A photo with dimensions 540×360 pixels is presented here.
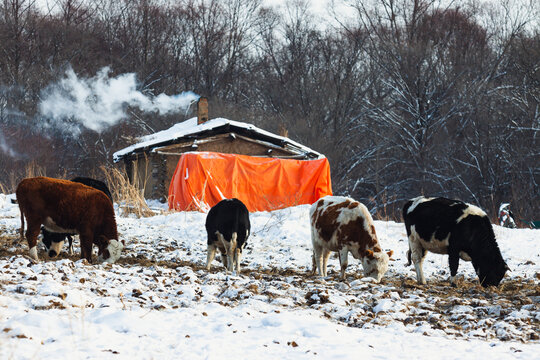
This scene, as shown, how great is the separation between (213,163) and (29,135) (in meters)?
28.6

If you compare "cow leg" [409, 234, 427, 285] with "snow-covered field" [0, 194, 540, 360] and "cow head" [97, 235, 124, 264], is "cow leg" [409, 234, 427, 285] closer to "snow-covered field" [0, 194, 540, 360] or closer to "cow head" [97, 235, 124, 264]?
"snow-covered field" [0, 194, 540, 360]

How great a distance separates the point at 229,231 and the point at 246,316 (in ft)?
14.0

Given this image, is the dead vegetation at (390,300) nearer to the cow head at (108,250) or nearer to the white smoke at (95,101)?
the cow head at (108,250)

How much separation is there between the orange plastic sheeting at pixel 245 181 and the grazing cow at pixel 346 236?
943 cm

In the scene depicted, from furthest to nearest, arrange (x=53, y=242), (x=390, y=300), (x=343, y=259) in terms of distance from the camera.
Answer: (x=53, y=242)
(x=343, y=259)
(x=390, y=300)

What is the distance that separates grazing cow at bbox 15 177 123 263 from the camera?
964 cm

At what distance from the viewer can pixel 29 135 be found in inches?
1752

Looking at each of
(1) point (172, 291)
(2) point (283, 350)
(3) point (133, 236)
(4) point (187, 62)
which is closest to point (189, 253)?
(3) point (133, 236)

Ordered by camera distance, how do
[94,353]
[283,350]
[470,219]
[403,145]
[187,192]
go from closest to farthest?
1. [94,353]
2. [283,350]
3. [470,219]
4. [187,192]
5. [403,145]

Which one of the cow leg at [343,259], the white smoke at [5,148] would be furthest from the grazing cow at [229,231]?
the white smoke at [5,148]

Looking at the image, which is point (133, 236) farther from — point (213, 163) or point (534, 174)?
point (534, 174)

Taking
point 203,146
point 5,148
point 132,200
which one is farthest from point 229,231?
point 5,148

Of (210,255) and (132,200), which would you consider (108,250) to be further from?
(132,200)

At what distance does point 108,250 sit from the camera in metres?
9.79
